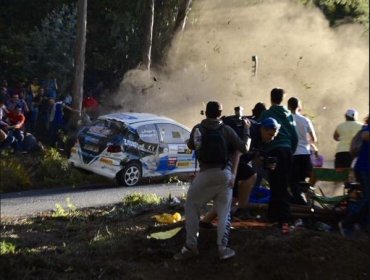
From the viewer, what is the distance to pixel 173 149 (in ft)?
49.1

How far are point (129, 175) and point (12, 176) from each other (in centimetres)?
258

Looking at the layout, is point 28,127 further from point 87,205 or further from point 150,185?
point 87,205

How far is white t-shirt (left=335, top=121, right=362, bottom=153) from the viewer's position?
10281 mm

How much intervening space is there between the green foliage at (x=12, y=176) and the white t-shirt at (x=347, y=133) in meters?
7.26

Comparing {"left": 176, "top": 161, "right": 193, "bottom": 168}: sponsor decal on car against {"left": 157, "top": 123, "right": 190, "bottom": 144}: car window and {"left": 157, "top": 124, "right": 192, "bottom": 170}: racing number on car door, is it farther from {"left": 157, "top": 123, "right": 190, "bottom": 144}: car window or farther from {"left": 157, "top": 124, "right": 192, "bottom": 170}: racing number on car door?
{"left": 157, "top": 123, "right": 190, "bottom": 144}: car window

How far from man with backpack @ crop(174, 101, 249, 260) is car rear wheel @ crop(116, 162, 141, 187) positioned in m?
7.44

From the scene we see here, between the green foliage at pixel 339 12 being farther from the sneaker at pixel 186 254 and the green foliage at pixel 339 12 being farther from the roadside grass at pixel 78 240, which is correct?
the sneaker at pixel 186 254

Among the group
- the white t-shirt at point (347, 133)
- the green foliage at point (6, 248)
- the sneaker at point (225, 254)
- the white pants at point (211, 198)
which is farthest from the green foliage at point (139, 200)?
the sneaker at point (225, 254)

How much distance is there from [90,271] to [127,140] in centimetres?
776

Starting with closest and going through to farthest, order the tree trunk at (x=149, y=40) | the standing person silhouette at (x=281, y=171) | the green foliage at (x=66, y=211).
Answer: the standing person silhouette at (x=281, y=171) → the green foliage at (x=66, y=211) → the tree trunk at (x=149, y=40)

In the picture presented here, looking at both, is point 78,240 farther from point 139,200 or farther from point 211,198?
point 139,200

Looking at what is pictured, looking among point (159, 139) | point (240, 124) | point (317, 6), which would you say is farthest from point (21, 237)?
point (317, 6)

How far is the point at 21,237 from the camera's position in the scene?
830 cm

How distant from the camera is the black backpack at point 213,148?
660cm
